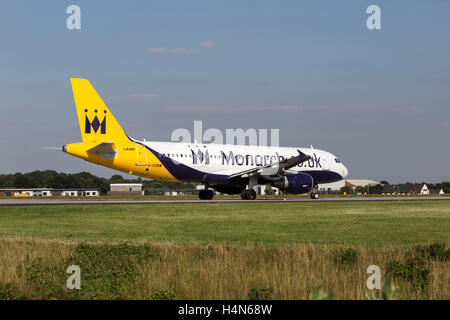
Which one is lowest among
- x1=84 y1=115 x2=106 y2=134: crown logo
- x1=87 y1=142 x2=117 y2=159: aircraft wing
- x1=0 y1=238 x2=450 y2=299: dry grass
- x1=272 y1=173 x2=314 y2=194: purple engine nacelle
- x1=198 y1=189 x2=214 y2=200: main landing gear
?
x1=0 y1=238 x2=450 y2=299: dry grass

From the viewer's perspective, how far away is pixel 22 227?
78.5ft

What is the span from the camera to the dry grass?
11969mm

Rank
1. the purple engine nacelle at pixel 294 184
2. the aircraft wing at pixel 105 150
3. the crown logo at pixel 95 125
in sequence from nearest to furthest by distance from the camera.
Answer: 1. the aircraft wing at pixel 105 150
2. the crown logo at pixel 95 125
3. the purple engine nacelle at pixel 294 184

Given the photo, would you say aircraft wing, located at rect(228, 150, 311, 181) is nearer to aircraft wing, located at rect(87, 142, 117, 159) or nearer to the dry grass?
aircraft wing, located at rect(87, 142, 117, 159)

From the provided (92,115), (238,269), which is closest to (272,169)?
(92,115)

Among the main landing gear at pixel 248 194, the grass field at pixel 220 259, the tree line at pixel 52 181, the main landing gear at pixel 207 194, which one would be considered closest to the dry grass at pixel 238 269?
the grass field at pixel 220 259

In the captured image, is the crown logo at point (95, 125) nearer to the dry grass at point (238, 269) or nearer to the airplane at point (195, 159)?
the airplane at point (195, 159)

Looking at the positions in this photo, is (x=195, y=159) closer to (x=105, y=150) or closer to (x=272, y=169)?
(x=272, y=169)

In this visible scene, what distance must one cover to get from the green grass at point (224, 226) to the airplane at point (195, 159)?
912 cm

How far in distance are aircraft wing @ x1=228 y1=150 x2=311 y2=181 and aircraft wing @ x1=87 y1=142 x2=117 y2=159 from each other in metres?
10.5

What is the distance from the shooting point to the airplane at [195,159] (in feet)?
139

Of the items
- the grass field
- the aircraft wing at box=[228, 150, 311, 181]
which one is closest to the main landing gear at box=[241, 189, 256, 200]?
the aircraft wing at box=[228, 150, 311, 181]

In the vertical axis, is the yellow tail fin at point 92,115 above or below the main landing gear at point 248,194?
above
